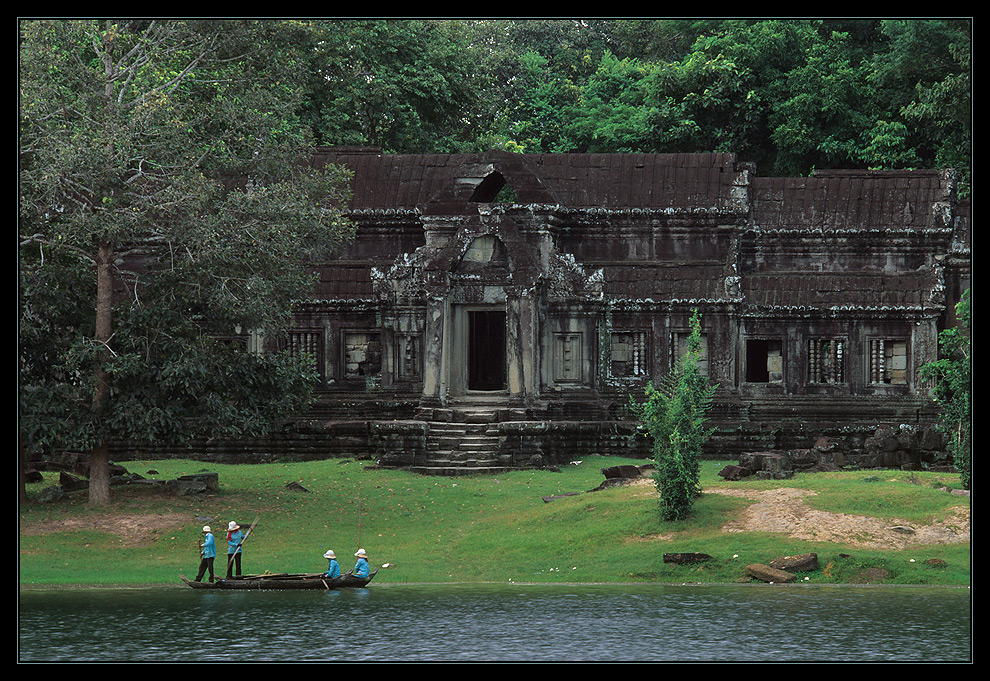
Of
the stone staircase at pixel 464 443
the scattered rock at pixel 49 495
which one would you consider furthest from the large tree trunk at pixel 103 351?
the stone staircase at pixel 464 443

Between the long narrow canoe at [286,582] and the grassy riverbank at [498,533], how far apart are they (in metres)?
0.96

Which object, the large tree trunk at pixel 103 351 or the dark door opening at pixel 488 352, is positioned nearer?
the large tree trunk at pixel 103 351

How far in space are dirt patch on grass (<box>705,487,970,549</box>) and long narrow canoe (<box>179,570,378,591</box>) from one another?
6067 millimetres

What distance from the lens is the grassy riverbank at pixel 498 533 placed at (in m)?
19.1

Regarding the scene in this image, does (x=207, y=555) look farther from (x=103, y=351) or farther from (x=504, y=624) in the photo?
(x=103, y=351)

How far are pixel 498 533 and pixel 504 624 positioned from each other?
5.94 metres

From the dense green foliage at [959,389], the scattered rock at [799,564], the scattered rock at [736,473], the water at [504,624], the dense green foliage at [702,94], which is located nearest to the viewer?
the water at [504,624]

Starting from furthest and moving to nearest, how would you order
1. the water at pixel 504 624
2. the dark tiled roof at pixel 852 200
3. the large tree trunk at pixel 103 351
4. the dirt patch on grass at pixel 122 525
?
the dark tiled roof at pixel 852 200
the large tree trunk at pixel 103 351
the dirt patch on grass at pixel 122 525
the water at pixel 504 624

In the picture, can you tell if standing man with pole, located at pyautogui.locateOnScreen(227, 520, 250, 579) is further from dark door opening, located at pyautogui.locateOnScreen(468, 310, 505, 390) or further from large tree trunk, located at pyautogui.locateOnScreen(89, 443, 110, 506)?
dark door opening, located at pyautogui.locateOnScreen(468, 310, 505, 390)

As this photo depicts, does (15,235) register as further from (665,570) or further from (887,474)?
(887,474)

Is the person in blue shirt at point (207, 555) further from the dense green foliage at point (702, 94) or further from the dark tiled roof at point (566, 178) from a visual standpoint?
the dense green foliage at point (702, 94)

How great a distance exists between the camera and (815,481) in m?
22.6

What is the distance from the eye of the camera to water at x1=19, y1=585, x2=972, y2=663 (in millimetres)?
14430

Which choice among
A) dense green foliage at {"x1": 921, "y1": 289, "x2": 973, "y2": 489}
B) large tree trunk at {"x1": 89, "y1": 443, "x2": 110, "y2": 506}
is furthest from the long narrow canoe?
dense green foliage at {"x1": 921, "y1": 289, "x2": 973, "y2": 489}
